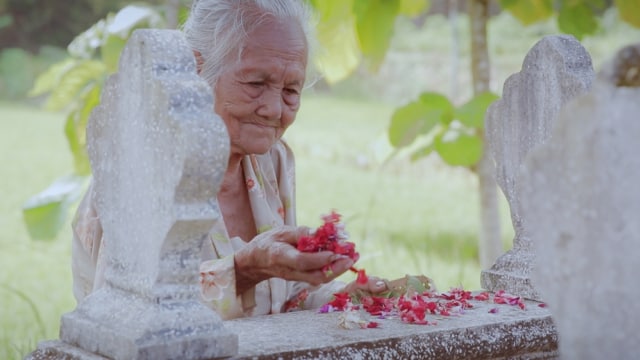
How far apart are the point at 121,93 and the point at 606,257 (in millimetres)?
892

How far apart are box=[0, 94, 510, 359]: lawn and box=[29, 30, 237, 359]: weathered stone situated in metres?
1.96

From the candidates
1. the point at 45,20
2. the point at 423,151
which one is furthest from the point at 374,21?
the point at 45,20

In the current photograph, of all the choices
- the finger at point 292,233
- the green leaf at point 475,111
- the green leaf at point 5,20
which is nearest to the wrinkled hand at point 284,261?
the finger at point 292,233

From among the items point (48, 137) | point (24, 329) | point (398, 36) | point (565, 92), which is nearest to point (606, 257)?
point (565, 92)

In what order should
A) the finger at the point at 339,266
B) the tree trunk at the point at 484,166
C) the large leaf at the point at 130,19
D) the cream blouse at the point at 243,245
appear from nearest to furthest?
the finger at the point at 339,266 → the cream blouse at the point at 243,245 → the large leaf at the point at 130,19 → the tree trunk at the point at 484,166

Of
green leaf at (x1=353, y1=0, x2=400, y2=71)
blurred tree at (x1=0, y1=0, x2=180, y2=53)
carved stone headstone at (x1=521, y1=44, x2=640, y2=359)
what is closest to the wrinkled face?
carved stone headstone at (x1=521, y1=44, x2=640, y2=359)

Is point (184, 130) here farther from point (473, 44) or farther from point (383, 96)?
point (383, 96)

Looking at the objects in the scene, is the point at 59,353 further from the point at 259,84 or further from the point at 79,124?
the point at 79,124

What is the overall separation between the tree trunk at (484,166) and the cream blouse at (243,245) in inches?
103

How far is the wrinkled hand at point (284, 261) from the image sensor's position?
2.04m

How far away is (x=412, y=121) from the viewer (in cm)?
491

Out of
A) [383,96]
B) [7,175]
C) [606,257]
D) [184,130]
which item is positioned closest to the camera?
[606,257]

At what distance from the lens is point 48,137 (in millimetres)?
13320

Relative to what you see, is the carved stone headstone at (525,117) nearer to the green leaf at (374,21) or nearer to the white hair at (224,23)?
the white hair at (224,23)
